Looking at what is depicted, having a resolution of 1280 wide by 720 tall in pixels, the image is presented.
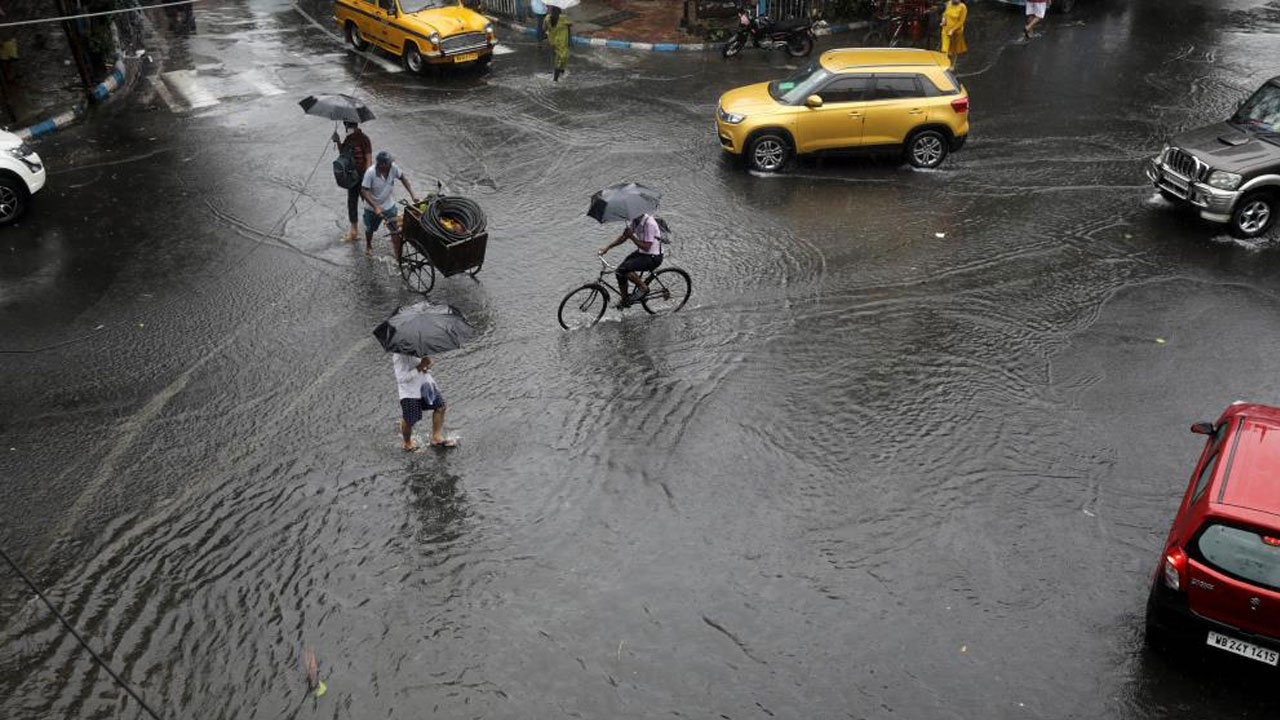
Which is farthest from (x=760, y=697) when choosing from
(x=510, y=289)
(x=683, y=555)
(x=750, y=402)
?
(x=510, y=289)

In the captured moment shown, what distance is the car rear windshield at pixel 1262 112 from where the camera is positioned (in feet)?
45.9

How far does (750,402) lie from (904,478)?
1857 millimetres

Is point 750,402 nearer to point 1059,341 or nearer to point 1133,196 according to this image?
point 1059,341

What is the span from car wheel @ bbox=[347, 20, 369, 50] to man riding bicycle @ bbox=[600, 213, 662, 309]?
567 inches

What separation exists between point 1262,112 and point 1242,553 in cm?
1033

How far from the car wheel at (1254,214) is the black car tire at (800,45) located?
11.1 metres

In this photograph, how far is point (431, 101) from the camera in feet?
64.3

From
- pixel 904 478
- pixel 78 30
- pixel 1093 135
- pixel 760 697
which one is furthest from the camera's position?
pixel 78 30

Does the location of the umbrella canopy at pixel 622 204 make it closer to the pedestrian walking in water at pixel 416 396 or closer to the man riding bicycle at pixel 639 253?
the man riding bicycle at pixel 639 253

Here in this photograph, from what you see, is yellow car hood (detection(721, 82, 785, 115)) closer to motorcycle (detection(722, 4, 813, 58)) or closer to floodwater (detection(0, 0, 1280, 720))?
floodwater (detection(0, 0, 1280, 720))

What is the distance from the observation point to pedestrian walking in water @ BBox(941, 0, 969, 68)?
20.1 metres

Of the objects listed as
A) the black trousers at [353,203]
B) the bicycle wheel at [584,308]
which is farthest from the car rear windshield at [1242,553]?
the black trousers at [353,203]

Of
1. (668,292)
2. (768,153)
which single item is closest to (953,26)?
(768,153)

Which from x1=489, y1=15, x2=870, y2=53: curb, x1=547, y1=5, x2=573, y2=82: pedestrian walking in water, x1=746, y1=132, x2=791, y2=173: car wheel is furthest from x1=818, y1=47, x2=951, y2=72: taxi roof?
x1=489, y1=15, x2=870, y2=53: curb
